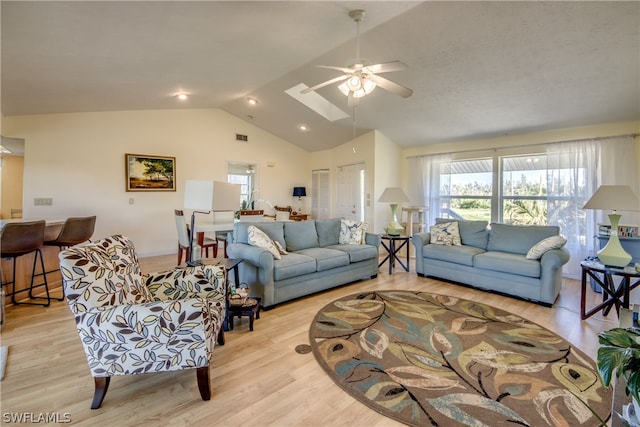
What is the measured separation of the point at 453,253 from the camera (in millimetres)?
4172

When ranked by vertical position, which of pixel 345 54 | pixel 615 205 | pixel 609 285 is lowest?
pixel 609 285

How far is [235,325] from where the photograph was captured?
288 centimetres

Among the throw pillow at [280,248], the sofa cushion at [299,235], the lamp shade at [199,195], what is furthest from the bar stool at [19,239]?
the sofa cushion at [299,235]

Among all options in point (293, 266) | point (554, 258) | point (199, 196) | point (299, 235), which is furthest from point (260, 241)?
point (554, 258)

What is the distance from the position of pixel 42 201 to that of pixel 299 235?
4319 millimetres

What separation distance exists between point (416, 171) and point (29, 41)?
5894 mm

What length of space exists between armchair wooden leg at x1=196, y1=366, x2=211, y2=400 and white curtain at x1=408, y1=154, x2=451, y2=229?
515cm

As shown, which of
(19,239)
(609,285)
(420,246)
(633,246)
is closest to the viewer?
(19,239)

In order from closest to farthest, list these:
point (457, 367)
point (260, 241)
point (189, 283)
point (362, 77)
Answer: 1. point (457, 367)
2. point (189, 283)
3. point (362, 77)
4. point (260, 241)

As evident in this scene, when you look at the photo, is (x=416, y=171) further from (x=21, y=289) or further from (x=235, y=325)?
(x=21, y=289)

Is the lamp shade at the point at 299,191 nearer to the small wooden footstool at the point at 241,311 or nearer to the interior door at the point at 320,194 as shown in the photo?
the interior door at the point at 320,194

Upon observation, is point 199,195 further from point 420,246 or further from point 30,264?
point 420,246

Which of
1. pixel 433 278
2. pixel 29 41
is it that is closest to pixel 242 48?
pixel 29 41

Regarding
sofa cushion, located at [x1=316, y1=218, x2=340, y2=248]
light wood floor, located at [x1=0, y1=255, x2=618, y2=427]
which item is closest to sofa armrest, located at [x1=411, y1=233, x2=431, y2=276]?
sofa cushion, located at [x1=316, y1=218, x2=340, y2=248]
